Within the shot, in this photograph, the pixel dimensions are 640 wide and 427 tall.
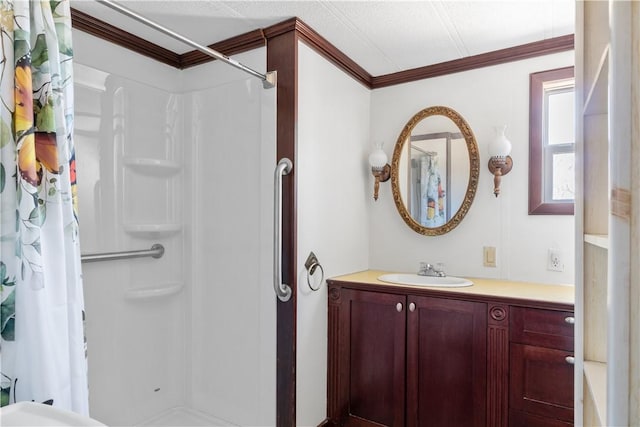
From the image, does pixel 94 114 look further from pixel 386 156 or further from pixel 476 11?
pixel 476 11

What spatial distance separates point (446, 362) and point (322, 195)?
42.5 inches

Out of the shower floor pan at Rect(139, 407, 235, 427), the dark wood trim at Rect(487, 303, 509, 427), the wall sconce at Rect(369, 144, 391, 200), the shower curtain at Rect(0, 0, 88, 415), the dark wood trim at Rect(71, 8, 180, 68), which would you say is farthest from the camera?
the wall sconce at Rect(369, 144, 391, 200)

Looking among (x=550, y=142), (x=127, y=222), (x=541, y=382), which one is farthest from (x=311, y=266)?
(x=550, y=142)

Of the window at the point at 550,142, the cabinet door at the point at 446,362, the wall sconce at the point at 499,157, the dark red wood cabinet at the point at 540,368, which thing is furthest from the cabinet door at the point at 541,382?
the wall sconce at the point at 499,157

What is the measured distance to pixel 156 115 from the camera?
89.7 inches

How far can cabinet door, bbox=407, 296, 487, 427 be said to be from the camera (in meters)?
1.80

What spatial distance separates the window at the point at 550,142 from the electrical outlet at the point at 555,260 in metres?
0.21

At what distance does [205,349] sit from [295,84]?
5.35 ft

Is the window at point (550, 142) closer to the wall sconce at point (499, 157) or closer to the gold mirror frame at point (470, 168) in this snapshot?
the wall sconce at point (499, 157)

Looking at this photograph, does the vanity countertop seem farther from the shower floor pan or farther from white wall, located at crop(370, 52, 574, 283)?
the shower floor pan

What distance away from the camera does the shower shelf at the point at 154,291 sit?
2144 mm

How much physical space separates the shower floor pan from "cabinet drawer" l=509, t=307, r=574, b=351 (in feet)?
5.35

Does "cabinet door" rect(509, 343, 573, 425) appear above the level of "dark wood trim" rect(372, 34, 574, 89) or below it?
below

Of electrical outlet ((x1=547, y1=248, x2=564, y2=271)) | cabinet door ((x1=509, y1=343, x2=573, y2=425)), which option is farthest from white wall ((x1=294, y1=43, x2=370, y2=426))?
electrical outlet ((x1=547, y1=248, x2=564, y2=271))
